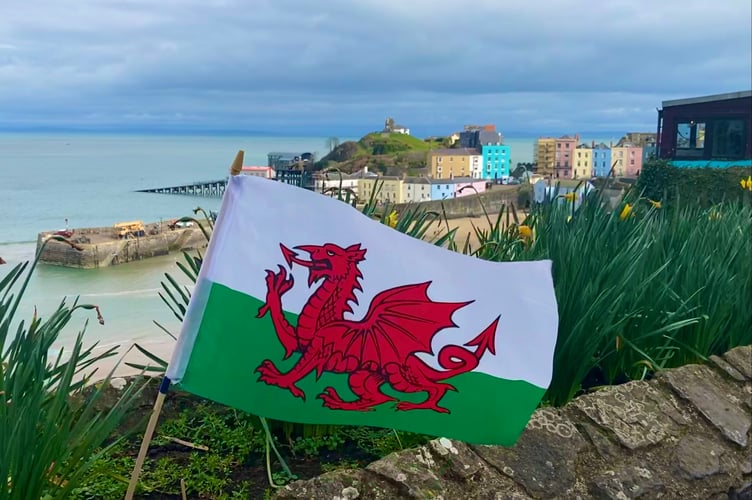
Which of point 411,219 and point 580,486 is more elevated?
point 411,219

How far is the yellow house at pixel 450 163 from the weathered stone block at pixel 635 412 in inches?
2234

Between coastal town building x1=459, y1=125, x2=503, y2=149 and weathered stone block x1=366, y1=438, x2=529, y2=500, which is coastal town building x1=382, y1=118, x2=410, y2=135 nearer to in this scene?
coastal town building x1=459, y1=125, x2=503, y2=149

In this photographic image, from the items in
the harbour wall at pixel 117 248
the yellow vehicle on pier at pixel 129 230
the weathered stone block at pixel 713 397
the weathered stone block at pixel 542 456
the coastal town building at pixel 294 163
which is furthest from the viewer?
the yellow vehicle on pier at pixel 129 230

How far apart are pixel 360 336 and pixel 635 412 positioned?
117 centimetres

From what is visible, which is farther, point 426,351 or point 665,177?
point 665,177

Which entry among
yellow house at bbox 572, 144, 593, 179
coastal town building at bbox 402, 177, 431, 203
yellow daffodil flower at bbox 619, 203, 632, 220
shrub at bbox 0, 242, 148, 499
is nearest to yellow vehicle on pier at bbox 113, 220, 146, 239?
coastal town building at bbox 402, 177, 431, 203

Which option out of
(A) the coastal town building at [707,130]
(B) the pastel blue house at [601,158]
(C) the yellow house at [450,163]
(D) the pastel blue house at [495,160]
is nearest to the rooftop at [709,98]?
(A) the coastal town building at [707,130]

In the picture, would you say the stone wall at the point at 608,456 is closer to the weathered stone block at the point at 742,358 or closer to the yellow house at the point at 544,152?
the weathered stone block at the point at 742,358

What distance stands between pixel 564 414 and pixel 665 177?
57.2ft

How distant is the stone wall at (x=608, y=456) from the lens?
1.78 meters

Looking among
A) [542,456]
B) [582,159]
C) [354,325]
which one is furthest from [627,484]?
[582,159]

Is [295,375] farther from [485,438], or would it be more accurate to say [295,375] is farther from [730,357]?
[730,357]

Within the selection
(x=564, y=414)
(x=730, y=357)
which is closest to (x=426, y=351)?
(x=564, y=414)

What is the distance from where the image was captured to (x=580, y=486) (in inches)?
78.7
